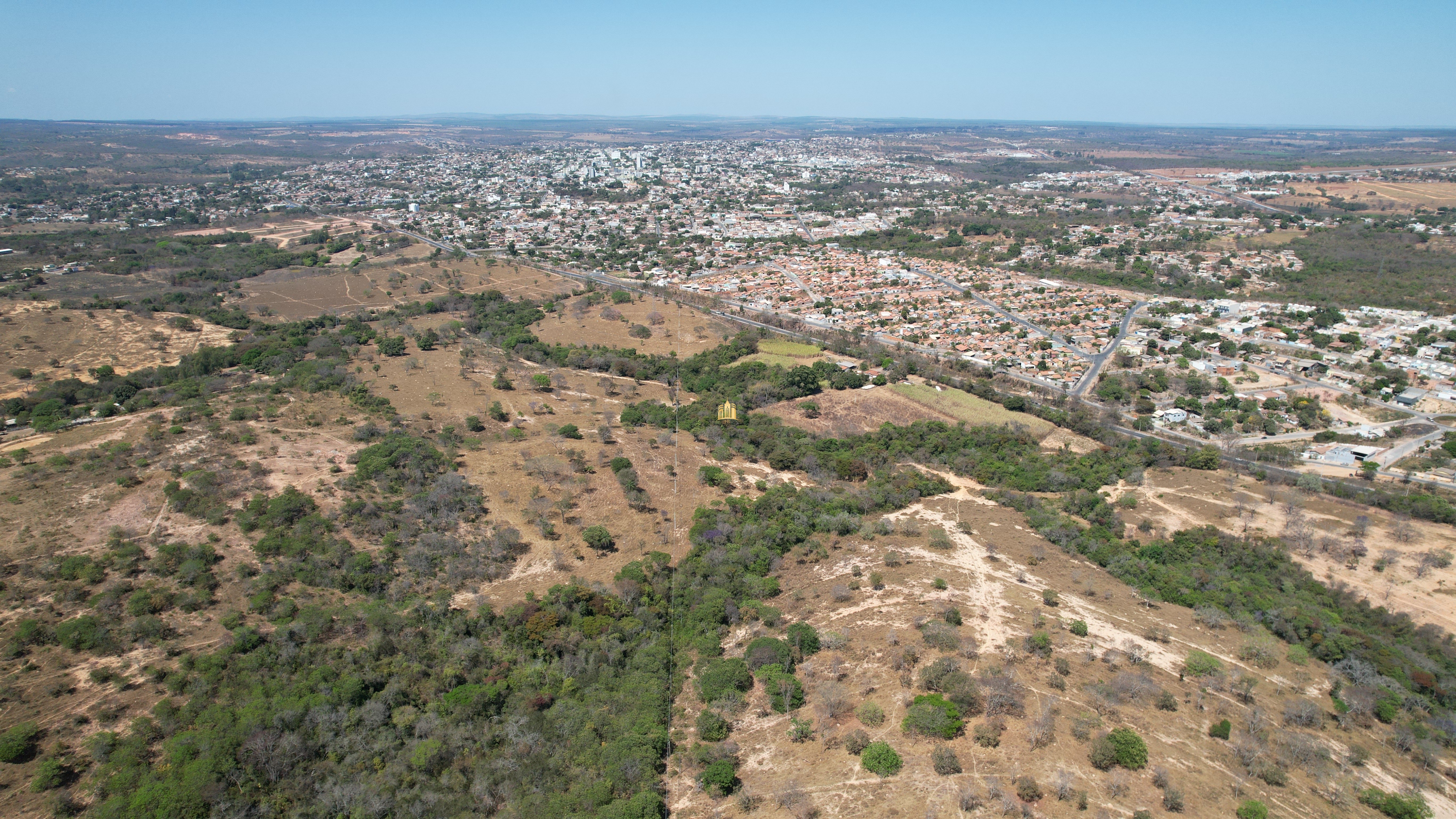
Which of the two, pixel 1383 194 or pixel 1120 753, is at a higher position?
pixel 1383 194

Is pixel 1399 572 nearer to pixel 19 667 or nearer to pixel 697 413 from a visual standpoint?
pixel 697 413

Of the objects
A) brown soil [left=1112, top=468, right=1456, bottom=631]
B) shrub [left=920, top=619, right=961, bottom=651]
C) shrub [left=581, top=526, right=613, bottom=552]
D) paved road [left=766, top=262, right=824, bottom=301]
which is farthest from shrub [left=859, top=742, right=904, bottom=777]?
paved road [left=766, top=262, right=824, bottom=301]

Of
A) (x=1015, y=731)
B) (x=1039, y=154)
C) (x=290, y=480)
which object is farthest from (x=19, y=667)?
(x=1039, y=154)

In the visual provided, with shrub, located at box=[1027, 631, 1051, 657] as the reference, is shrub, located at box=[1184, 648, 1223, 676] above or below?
below

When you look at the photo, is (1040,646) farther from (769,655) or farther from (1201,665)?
(769,655)

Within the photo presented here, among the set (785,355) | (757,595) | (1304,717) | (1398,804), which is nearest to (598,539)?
(757,595)

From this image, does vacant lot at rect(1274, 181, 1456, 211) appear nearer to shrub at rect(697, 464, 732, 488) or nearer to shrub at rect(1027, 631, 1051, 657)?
shrub at rect(697, 464, 732, 488)
